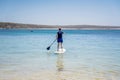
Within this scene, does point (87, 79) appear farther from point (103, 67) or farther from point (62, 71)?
point (103, 67)

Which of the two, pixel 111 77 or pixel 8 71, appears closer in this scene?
pixel 111 77

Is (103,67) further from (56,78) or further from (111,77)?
(56,78)

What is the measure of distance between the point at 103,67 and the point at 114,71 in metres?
1.31

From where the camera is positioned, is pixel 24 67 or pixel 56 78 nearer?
pixel 56 78

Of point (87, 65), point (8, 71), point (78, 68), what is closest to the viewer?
point (8, 71)

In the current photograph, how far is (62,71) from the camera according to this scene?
13.3 metres

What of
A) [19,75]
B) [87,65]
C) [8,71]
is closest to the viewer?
[19,75]

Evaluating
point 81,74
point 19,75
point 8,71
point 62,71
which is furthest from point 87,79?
point 8,71

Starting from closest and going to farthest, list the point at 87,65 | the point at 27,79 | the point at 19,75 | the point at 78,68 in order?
the point at 27,79 < the point at 19,75 < the point at 78,68 < the point at 87,65

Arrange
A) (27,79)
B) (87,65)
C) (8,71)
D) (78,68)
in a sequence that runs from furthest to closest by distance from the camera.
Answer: (87,65) < (78,68) < (8,71) < (27,79)

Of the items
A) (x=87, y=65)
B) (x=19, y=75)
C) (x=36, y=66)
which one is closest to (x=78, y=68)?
(x=87, y=65)

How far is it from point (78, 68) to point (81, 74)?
1590 millimetres

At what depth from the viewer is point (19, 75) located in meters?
12.2

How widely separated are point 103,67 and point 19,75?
178 inches
